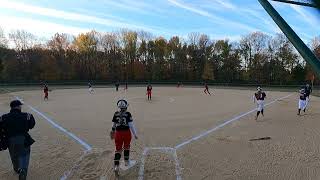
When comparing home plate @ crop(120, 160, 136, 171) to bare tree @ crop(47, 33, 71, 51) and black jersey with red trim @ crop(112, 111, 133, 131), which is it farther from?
bare tree @ crop(47, 33, 71, 51)

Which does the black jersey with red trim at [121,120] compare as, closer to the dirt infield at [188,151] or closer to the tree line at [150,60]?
the dirt infield at [188,151]

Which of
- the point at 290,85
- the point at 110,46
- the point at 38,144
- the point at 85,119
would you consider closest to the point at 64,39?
the point at 110,46

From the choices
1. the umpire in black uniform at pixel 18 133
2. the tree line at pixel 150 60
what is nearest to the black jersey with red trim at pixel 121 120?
the umpire in black uniform at pixel 18 133

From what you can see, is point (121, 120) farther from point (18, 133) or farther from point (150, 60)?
point (150, 60)

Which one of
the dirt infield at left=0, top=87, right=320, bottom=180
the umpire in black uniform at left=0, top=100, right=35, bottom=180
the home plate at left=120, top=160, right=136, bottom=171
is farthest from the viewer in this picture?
the home plate at left=120, top=160, right=136, bottom=171

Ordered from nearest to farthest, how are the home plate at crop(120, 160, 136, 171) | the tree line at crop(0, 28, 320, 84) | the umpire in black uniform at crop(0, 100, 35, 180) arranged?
the umpire in black uniform at crop(0, 100, 35, 180) → the home plate at crop(120, 160, 136, 171) → the tree line at crop(0, 28, 320, 84)

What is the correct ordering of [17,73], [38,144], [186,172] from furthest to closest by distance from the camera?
[17,73], [38,144], [186,172]

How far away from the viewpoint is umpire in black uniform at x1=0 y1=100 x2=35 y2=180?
288 inches

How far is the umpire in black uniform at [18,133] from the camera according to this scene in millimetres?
7312

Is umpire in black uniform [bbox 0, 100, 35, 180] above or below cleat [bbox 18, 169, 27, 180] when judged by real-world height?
above

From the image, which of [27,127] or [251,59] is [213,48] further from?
[27,127]

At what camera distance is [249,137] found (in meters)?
13.4

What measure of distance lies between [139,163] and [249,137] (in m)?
5.37

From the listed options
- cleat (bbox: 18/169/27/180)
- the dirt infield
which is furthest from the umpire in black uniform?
the dirt infield
